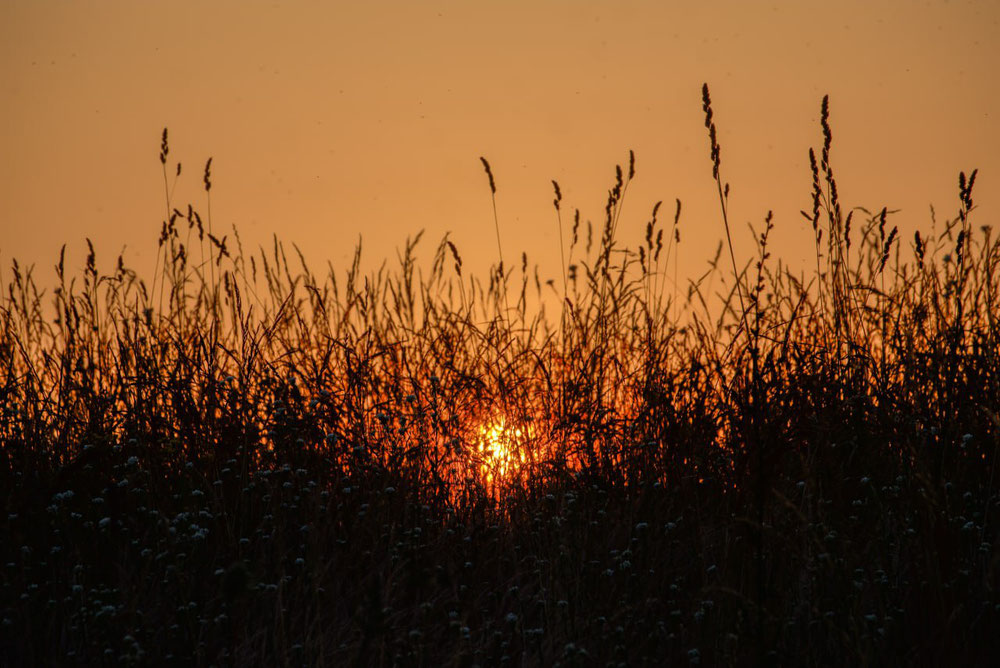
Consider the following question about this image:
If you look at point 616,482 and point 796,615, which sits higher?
point 616,482

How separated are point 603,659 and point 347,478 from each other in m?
1.10

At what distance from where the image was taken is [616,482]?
9.07ft

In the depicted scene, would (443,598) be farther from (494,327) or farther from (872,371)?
(872,371)

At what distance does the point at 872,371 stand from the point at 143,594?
7.64ft

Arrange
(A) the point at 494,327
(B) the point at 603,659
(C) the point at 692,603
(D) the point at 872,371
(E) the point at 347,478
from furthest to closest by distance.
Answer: (A) the point at 494,327 → (D) the point at 872,371 → (E) the point at 347,478 → (C) the point at 692,603 → (B) the point at 603,659

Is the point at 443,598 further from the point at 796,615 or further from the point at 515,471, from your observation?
the point at 796,615

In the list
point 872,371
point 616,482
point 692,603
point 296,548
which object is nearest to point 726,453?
point 616,482

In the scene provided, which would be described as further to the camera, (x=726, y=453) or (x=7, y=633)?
(x=726, y=453)

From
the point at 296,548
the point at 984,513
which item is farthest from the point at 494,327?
the point at 984,513

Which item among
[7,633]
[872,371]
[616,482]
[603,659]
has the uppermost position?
[872,371]

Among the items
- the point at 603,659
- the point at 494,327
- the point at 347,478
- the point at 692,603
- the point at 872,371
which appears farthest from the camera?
the point at 494,327

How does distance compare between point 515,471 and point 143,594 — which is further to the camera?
point 515,471

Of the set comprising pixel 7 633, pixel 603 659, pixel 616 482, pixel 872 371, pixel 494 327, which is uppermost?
pixel 494 327

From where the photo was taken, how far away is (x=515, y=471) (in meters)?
2.75
